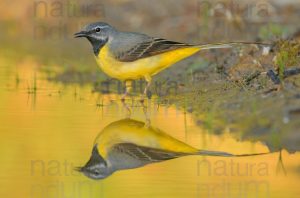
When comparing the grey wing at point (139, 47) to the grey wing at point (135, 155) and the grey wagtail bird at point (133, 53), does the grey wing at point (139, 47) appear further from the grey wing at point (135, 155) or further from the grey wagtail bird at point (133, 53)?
the grey wing at point (135, 155)

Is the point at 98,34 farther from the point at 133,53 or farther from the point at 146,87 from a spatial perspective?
the point at 146,87

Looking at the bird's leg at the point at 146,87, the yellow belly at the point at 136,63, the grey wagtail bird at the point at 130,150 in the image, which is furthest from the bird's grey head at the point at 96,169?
the bird's leg at the point at 146,87

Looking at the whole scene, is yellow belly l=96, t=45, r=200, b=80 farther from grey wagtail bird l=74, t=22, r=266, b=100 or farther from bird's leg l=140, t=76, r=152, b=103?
bird's leg l=140, t=76, r=152, b=103

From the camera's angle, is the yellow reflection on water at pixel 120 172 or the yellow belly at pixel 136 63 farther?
the yellow belly at pixel 136 63

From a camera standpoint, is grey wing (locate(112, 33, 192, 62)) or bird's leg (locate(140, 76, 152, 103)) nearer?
grey wing (locate(112, 33, 192, 62))

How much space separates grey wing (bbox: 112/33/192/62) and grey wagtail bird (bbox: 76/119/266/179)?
1.52 m

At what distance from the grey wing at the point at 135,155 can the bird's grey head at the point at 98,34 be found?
2708 mm

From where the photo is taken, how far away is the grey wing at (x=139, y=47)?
405 inches

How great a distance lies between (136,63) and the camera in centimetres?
1034

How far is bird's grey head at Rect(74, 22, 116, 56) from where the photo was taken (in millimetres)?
10500

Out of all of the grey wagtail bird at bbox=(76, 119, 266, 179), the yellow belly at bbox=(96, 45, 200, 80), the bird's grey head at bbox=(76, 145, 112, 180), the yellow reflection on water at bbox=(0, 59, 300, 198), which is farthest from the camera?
the yellow belly at bbox=(96, 45, 200, 80)

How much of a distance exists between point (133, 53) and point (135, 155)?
9.34 feet

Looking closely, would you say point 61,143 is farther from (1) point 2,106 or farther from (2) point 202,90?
(2) point 202,90

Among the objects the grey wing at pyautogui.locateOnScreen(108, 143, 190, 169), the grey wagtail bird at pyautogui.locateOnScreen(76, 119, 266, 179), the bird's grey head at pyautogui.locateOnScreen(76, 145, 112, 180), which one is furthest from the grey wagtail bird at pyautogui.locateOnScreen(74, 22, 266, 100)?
the bird's grey head at pyautogui.locateOnScreen(76, 145, 112, 180)
